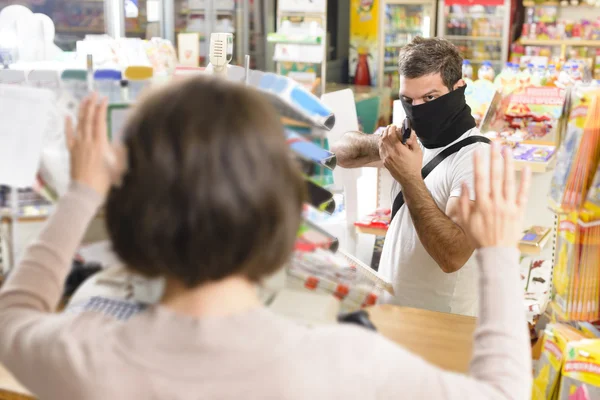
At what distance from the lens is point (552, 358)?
228cm

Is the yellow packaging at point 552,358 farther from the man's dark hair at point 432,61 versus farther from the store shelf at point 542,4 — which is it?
the store shelf at point 542,4

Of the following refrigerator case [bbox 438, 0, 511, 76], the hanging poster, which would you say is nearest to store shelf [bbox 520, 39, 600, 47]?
refrigerator case [bbox 438, 0, 511, 76]

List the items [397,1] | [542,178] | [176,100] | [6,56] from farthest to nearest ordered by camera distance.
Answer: [397,1]
[542,178]
[6,56]
[176,100]

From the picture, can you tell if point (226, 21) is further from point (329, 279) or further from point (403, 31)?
point (329, 279)

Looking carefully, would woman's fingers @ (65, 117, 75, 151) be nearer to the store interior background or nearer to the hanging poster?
the store interior background

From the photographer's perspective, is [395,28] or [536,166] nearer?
[536,166]

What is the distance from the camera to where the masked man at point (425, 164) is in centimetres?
210

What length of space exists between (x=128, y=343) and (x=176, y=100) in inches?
11.0

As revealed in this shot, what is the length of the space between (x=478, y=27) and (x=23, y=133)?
7.79 m

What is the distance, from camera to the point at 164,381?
0.77m

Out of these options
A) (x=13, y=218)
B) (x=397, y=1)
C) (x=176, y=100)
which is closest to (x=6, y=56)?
(x=13, y=218)

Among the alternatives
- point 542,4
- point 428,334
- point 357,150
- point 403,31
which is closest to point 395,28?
point 403,31

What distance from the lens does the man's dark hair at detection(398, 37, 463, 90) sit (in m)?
2.24

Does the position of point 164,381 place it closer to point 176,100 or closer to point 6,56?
point 176,100
